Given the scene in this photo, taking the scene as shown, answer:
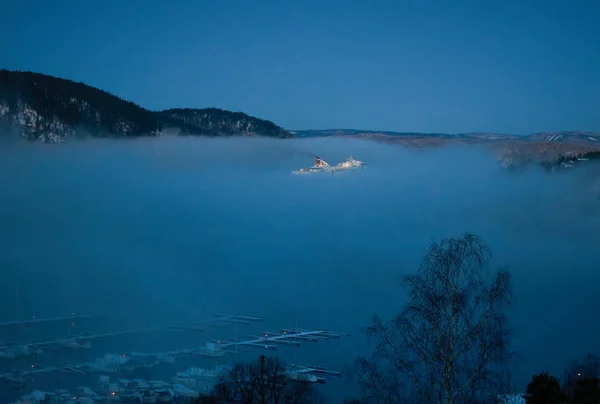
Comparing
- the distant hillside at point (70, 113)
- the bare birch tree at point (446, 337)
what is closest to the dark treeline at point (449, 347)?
the bare birch tree at point (446, 337)

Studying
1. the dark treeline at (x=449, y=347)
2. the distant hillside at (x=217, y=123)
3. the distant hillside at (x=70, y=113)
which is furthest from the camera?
the distant hillside at (x=217, y=123)

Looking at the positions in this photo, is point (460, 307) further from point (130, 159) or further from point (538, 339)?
point (130, 159)

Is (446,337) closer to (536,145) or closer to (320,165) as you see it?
(536,145)

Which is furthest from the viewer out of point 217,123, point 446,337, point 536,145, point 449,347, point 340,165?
point 217,123

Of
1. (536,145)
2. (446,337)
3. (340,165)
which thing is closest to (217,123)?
(340,165)

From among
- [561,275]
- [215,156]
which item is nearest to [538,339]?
[561,275]

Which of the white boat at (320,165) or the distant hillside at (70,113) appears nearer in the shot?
the distant hillside at (70,113)

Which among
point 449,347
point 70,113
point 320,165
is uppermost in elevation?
point 70,113

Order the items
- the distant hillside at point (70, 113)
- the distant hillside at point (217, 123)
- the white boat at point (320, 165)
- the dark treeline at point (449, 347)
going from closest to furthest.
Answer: the dark treeline at point (449, 347), the distant hillside at point (70, 113), the white boat at point (320, 165), the distant hillside at point (217, 123)

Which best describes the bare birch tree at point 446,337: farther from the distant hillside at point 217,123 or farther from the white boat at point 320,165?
the distant hillside at point 217,123
